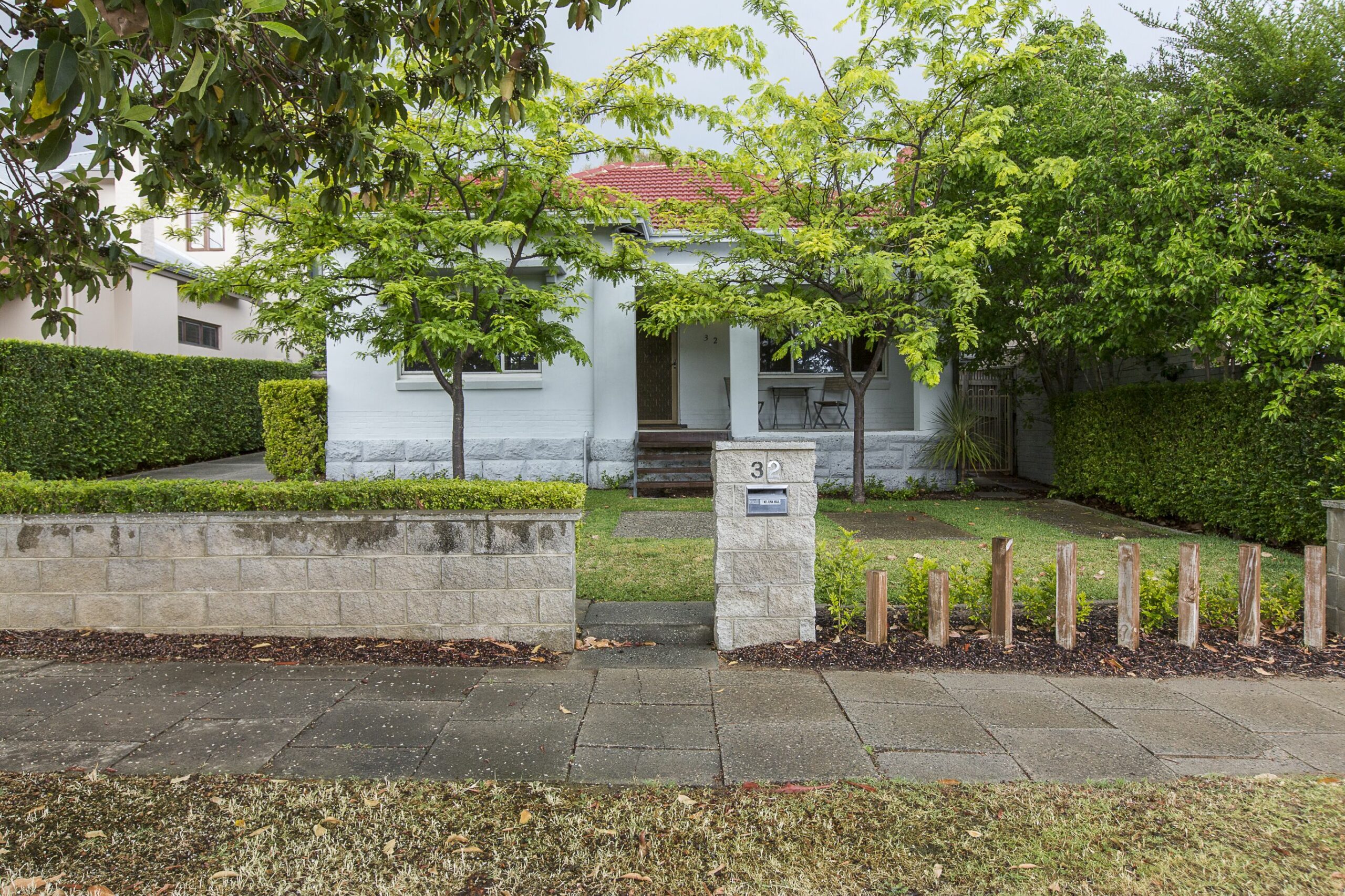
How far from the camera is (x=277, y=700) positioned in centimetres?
415

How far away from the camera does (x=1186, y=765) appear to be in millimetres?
3465

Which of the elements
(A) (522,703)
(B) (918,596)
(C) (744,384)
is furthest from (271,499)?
(C) (744,384)

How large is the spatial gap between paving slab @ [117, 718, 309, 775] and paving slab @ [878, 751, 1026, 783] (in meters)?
2.75

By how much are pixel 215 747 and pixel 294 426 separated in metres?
10.1

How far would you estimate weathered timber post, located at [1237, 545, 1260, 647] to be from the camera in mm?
5039

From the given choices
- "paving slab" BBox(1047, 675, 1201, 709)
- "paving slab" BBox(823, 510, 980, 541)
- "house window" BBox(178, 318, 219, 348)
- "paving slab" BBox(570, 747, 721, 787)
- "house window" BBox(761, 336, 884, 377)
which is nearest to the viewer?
"paving slab" BBox(570, 747, 721, 787)

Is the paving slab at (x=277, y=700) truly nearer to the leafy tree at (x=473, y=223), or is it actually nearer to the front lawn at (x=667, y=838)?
the front lawn at (x=667, y=838)

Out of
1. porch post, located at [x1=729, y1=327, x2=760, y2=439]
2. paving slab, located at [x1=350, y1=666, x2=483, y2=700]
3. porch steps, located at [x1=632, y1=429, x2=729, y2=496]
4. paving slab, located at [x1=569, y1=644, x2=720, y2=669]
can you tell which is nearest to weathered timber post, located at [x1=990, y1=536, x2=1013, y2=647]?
paving slab, located at [x1=569, y1=644, x2=720, y2=669]

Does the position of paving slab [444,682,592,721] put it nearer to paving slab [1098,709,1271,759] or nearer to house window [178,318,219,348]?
paving slab [1098,709,1271,759]

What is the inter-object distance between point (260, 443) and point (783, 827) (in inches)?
756

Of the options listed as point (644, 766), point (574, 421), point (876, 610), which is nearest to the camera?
point (644, 766)

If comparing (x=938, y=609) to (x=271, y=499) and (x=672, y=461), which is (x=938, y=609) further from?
→ (x=672, y=461)

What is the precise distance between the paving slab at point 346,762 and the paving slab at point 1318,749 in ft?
13.0

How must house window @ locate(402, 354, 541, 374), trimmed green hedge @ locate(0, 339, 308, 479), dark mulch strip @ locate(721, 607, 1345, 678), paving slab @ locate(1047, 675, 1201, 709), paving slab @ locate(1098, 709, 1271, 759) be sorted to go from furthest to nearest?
1. house window @ locate(402, 354, 541, 374)
2. trimmed green hedge @ locate(0, 339, 308, 479)
3. dark mulch strip @ locate(721, 607, 1345, 678)
4. paving slab @ locate(1047, 675, 1201, 709)
5. paving slab @ locate(1098, 709, 1271, 759)
